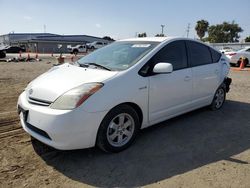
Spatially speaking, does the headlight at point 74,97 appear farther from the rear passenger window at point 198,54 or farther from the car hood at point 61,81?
the rear passenger window at point 198,54

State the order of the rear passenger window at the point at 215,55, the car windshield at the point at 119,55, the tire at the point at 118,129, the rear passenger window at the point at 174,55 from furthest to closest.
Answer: the rear passenger window at the point at 215,55, the rear passenger window at the point at 174,55, the car windshield at the point at 119,55, the tire at the point at 118,129

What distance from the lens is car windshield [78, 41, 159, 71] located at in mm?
4082

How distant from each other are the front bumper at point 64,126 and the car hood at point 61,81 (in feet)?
0.62

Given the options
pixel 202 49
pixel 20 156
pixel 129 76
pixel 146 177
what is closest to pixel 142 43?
pixel 129 76

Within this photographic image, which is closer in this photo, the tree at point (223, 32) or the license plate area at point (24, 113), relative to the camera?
the license plate area at point (24, 113)

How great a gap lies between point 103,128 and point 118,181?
74 centimetres

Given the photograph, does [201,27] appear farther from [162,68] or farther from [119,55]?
[162,68]

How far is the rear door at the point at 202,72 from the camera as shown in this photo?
5.04 m

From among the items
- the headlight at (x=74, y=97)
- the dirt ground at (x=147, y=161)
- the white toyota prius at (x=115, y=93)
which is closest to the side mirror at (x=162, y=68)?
the white toyota prius at (x=115, y=93)

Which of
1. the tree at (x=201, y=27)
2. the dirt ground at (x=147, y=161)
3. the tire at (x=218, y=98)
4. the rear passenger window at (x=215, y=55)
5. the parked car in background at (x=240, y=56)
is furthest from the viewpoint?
the tree at (x=201, y=27)

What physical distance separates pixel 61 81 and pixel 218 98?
387 cm

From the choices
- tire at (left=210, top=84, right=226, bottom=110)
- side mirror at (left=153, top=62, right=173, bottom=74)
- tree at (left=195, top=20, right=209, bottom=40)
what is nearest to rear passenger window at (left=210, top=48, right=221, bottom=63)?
tire at (left=210, top=84, right=226, bottom=110)

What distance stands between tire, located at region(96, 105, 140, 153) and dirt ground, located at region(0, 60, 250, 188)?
0.13 m

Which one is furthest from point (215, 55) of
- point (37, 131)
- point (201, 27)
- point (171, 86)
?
point (201, 27)
